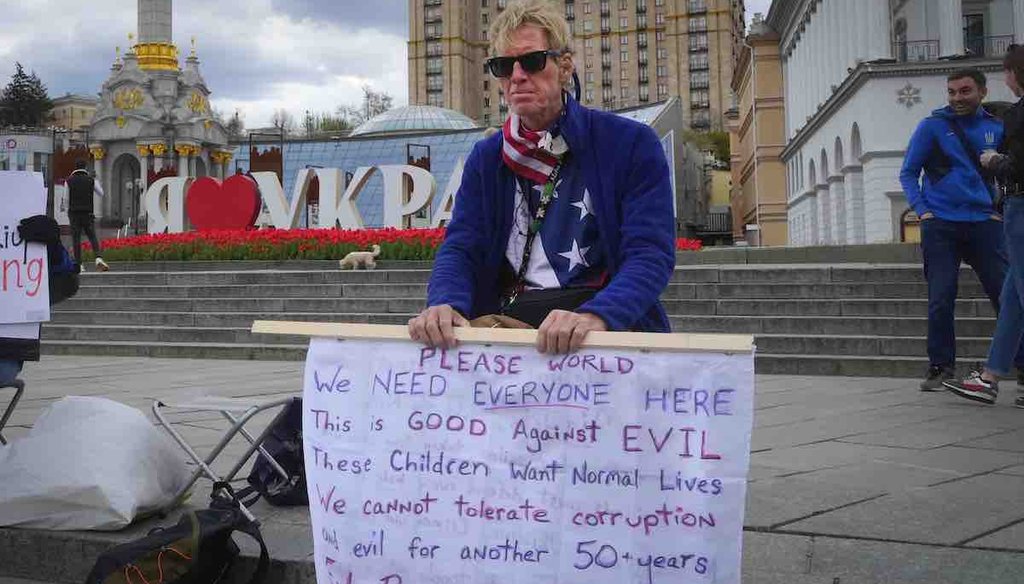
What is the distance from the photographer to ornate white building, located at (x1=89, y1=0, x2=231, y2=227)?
63000mm

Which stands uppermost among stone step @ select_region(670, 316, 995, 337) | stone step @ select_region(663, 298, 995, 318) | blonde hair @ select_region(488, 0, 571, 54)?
blonde hair @ select_region(488, 0, 571, 54)

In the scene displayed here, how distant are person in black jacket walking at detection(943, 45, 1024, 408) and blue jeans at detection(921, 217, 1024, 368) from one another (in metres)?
0.50

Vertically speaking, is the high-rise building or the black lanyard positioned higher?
the high-rise building

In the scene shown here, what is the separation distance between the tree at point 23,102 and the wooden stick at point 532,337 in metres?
104

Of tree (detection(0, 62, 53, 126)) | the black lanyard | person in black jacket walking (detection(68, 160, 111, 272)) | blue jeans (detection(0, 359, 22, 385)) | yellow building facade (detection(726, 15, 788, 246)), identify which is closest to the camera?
the black lanyard

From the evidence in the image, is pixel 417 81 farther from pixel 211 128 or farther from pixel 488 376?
pixel 488 376

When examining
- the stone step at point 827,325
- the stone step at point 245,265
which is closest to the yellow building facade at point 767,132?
the stone step at point 245,265

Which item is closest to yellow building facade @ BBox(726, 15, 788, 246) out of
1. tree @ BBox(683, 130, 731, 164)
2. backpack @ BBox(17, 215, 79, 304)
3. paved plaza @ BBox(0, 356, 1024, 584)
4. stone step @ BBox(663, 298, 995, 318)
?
tree @ BBox(683, 130, 731, 164)

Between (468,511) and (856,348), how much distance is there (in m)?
7.74

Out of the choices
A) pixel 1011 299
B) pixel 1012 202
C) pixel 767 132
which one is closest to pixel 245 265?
pixel 1011 299

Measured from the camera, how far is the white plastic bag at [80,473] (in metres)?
3.71

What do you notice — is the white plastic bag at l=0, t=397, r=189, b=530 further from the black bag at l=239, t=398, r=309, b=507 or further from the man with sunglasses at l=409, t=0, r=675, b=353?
the man with sunglasses at l=409, t=0, r=675, b=353

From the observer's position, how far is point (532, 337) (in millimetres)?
2469

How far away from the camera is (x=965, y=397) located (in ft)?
22.0
